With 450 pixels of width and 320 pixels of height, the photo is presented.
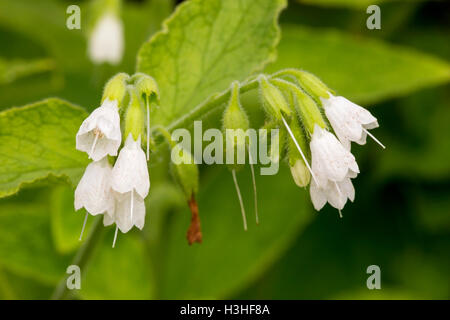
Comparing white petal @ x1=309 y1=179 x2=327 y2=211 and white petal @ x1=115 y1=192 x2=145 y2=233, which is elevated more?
white petal @ x1=309 y1=179 x2=327 y2=211

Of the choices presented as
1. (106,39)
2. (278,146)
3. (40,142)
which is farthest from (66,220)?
(278,146)

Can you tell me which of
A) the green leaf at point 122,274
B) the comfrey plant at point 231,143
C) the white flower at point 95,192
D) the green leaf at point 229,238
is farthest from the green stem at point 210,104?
the green leaf at point 229,238

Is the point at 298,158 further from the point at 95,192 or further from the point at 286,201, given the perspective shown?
the point at 286,201

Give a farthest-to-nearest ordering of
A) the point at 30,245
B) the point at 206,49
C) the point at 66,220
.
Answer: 1. the point at 30,245
2. the point at 66,220
3. the point at 206,49

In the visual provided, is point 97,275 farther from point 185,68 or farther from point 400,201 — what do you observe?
point 400,201

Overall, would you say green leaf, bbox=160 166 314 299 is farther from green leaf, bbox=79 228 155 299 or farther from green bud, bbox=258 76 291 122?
green bud, bbox=258 76 291 122

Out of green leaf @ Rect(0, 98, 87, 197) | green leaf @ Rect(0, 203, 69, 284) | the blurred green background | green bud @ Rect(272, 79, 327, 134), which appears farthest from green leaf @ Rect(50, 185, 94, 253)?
green bud @ Rect(272, 79, 327, 134)

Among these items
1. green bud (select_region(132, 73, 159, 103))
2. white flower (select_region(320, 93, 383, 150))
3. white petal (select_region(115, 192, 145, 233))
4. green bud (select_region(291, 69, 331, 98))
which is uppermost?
green bud (select_region(291, 69, 331, 98))

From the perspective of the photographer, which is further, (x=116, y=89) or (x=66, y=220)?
(x=66, y=220)
